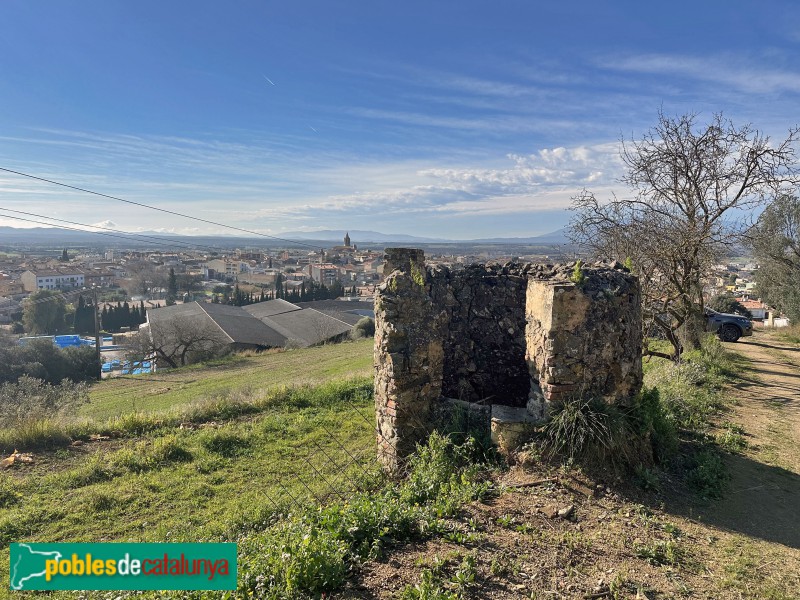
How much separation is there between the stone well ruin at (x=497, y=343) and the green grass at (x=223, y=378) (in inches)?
299

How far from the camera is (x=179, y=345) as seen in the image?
102ft

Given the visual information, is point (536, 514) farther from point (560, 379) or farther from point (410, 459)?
point (410, 459)

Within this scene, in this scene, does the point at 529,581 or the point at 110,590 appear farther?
the point at 110,590

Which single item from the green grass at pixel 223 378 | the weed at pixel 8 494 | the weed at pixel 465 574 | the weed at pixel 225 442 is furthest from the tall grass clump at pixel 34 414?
the weed at pixel 465 574

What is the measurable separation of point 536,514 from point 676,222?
419 inches

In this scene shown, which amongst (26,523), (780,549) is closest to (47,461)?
(26,523)

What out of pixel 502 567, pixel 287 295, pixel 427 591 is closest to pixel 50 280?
pixel 287 295

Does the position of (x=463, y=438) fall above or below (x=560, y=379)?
below

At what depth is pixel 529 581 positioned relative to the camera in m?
3.85

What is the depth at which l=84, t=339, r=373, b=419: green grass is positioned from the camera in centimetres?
1678

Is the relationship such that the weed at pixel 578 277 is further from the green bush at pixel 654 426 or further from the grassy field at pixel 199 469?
the grassy field at pixel 199 469

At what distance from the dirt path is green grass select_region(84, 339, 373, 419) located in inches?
393

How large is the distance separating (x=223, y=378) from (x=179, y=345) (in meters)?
11.4

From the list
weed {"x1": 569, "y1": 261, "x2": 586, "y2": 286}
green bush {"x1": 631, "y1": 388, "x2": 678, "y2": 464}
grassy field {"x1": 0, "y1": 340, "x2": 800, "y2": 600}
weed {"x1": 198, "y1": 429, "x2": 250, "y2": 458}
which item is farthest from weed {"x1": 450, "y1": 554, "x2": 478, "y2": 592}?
weed {"x1": 198, "y1": 429, "x2": 250, "y2": 458}
